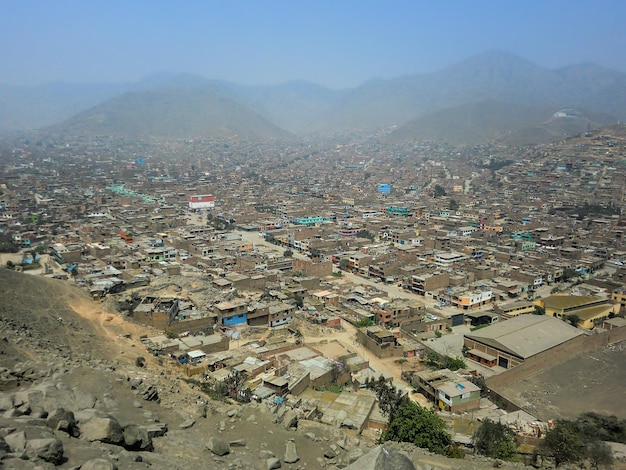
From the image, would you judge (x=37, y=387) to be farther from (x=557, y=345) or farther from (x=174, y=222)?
(x=174, y=222)

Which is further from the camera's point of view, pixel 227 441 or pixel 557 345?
pixel 557 345

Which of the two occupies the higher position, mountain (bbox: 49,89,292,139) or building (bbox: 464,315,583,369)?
mountain (bbox: 49,89,292,139)

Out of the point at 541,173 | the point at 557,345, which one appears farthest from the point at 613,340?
the point at 541,173

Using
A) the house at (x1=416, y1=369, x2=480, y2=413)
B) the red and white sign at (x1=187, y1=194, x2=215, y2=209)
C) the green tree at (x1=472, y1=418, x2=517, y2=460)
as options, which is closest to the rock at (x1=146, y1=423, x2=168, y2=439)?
the green tree at (x1=472, y1=418, x2=517, y2=460)

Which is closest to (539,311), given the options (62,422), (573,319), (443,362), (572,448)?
(573,319)

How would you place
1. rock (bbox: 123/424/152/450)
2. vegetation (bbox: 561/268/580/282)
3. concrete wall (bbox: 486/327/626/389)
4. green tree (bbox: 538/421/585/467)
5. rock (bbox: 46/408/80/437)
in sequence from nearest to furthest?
1. rock (bbox: 46/408/80/437)
2. rock (bbox: 123/424/152/450)
3. green tree (bbox: 538/421/585/467)
4. concrete wall (bbox: 486/327/626/389)
5. vegetation (bbox: 561/268/580/282)

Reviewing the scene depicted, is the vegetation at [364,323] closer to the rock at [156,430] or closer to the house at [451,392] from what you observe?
the house at [451,392]

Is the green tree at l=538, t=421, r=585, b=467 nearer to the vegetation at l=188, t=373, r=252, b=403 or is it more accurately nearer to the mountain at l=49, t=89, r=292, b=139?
the vegetation at l=188, t=373, r=252, b=403
